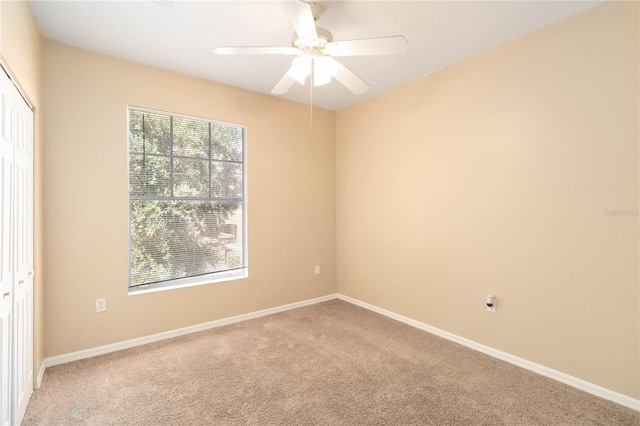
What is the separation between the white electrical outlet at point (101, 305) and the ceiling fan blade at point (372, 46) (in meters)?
2.78

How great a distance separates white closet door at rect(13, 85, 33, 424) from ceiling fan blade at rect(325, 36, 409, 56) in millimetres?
1926

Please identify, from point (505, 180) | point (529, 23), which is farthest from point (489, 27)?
point (505, 180)

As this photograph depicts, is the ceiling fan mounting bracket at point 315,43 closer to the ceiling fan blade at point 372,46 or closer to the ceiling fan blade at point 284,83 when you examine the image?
the ceiling fan blade at point 372,46

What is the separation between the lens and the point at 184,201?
3.25m

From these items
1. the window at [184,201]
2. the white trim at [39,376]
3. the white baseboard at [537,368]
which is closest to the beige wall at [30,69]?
the white trim at [39,376]

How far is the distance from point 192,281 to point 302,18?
273cm

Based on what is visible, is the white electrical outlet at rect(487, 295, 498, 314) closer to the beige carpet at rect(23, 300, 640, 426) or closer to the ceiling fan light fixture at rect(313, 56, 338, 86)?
the beige carpet at rect(23, 300, 640, 426)

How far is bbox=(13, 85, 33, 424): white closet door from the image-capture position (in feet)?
5.90

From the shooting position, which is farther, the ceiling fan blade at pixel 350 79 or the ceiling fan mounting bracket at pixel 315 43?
the ceiling fan blade at pixel 350 79

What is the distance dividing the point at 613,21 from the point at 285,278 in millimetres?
3657

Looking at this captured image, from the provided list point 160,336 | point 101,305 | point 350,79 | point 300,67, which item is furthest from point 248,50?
point 160,336

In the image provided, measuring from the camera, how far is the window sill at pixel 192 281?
9.86 feet

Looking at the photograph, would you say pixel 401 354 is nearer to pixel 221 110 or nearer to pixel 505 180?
pixel 505 180

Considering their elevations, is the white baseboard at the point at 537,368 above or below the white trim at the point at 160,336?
below
